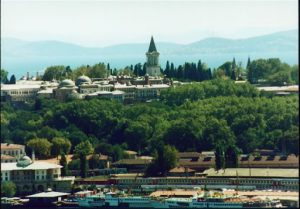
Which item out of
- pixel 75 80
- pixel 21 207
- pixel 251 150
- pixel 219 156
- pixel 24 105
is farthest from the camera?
pixel 75 80

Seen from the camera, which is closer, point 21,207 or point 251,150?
point 21,207

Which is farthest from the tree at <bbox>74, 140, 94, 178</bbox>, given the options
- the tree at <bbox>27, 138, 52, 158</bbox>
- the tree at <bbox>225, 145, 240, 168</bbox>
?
the tree at <bbox>225, 145, 240, 168</bbox>

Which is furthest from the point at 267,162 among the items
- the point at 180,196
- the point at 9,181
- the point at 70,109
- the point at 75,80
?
the point at 75,80

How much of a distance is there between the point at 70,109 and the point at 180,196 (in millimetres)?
10168

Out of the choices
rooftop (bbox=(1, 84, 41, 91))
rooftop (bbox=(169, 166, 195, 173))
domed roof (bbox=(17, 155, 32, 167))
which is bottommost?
rooftop (bbox=(169, 166, 195, 173))

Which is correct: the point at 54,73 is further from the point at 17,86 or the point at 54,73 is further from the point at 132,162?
the point at 132,162

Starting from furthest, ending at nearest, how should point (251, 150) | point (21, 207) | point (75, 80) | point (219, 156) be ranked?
1. point (75, 80)
2. point (251, 150)
3. point (219, 156)
4. point (21, 207)

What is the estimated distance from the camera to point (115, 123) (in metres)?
38.1

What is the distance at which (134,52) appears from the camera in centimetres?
10300

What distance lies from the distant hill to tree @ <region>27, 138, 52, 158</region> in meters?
27.7

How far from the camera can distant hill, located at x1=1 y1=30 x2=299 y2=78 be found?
7838 cm

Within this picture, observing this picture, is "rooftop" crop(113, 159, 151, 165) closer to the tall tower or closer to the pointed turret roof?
the tall tower

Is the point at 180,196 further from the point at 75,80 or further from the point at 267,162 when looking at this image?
the point at 75,80

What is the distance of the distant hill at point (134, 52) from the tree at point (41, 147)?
27.7 m
